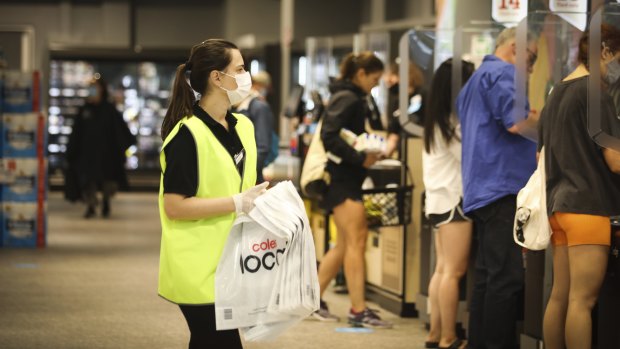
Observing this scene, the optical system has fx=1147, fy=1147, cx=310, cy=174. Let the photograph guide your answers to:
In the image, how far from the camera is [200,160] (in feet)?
11.5

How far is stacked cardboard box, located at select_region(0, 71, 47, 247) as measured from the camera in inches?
417

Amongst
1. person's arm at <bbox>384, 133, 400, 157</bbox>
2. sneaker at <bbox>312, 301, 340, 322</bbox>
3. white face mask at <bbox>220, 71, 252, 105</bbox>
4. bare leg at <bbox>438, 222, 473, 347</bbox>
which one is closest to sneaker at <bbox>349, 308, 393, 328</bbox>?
sneaker at <bbox>312, 301, 340, 322</bbox>

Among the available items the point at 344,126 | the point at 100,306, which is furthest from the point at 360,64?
the point at 100,306

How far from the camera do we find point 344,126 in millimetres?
6676

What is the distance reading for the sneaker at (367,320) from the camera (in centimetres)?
670

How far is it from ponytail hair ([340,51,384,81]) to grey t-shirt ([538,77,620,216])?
222 cm

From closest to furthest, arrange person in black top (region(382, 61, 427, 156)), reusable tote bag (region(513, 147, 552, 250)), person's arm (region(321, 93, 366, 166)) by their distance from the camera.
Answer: reusable tote bag (region(513, 147, 552, 250)), person's arm (region(321, 93, 366, 166)), person in black top (region(382, 61, 427, 156))

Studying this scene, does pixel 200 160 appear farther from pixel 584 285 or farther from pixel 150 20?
pixel 150 20

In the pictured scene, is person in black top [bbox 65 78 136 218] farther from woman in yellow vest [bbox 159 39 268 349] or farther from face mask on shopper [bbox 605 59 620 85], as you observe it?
woman in yellow vest [bbox 159 39 268 349]

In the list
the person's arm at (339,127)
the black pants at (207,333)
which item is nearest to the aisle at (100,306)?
the person's arm at (339,127)

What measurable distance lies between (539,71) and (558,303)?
1344 mm

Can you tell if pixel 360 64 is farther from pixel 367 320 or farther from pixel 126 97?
pixel 126 97

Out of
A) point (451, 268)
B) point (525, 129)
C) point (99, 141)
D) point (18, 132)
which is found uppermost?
point (525, 129)

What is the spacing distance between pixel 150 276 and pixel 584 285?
518cm
